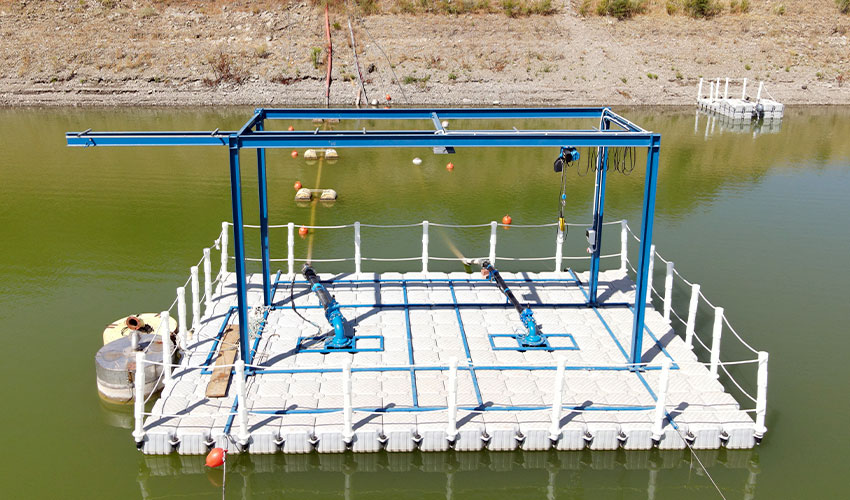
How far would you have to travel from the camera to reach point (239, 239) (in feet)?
40.8

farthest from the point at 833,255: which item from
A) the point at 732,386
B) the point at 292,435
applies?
the point at 292,435

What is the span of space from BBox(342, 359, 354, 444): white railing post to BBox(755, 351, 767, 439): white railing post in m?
→ 6.78

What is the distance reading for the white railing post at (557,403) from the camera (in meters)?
11.2

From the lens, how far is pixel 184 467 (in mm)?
11586

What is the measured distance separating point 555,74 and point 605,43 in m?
6.31

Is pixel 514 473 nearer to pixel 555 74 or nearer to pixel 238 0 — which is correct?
pixel 555 74

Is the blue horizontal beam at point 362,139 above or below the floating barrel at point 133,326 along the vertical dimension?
above

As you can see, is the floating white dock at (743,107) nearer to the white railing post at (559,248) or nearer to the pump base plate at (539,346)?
the white railing post at (559,248)

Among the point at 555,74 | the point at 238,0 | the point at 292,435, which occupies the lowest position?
the point at 292,435

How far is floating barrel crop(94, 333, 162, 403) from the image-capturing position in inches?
520

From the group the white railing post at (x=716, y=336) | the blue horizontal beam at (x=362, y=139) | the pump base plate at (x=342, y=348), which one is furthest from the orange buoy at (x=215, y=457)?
the white railing post at (x=716, y=336)

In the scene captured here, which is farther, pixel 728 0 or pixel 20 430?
pixel 728 0

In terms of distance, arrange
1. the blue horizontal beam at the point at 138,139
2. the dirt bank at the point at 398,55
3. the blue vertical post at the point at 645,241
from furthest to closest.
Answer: the dirt bank at the point at 398,55, the blue vertical post at the point at 645,241, the blue horizontal beam at the point at 138,139

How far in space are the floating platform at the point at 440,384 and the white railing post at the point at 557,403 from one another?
7cm
